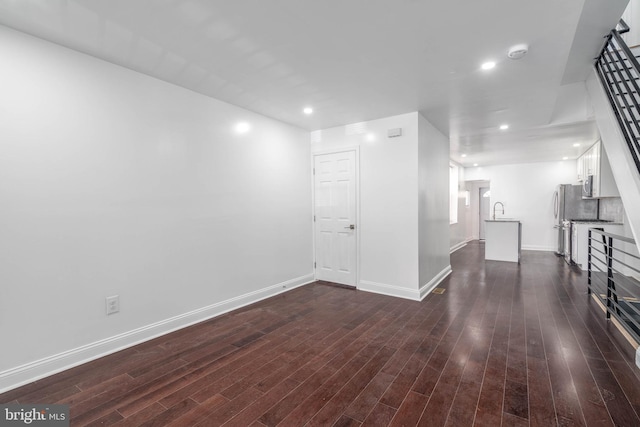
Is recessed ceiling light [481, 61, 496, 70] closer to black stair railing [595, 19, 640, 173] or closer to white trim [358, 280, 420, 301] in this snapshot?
black stair railing [595, 19, 640, 173]

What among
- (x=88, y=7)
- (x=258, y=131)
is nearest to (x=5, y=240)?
(x=88, y=7)

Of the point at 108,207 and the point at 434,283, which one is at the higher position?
the point at 108,207

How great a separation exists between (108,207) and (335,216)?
298 cm

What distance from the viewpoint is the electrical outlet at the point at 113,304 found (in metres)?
2.52

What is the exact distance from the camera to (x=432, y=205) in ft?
14.9

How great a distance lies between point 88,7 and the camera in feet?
6.07

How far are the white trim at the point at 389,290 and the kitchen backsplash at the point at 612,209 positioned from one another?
4878 mm

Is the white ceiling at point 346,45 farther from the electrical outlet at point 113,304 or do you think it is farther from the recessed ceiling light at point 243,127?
the electrical outlet at point 113,304

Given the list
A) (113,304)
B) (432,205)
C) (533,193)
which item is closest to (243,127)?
(113,304)

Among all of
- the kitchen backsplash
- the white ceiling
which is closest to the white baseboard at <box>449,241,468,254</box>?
the kitchen backsplash

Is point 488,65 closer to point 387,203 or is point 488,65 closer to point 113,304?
point 387,203

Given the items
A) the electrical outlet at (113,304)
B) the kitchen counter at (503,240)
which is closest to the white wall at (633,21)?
the kitchen counter at (503,240)
